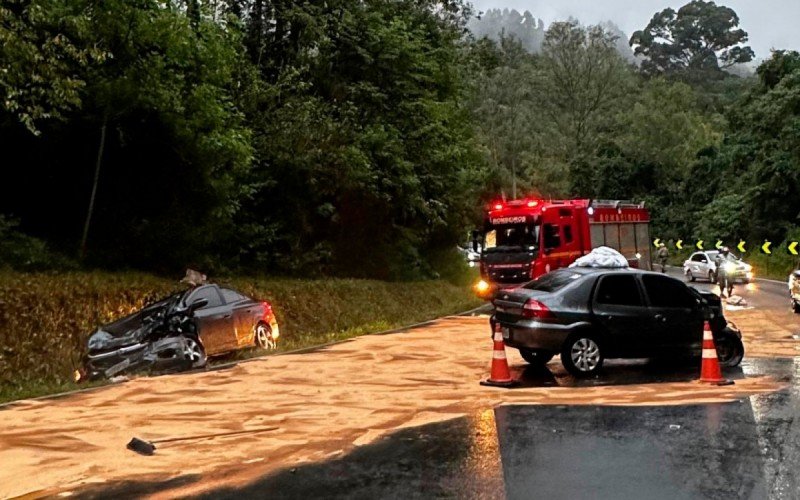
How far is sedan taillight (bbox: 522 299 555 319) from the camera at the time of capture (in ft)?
39.8

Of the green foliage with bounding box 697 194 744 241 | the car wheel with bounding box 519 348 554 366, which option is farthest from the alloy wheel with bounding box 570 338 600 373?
the green foliage with bounding box 697 194 744 241

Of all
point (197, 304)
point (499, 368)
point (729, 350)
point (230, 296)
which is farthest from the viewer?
point (230, 296)

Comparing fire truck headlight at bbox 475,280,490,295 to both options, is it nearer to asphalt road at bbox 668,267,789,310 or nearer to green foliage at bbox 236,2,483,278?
green foliage at bbox 236,2,483,278

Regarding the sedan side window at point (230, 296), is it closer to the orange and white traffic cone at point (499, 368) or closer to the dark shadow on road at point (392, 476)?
the orange and white traffic cone at point (499, 368)

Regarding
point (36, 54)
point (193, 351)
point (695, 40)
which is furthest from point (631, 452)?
point (695, 40)

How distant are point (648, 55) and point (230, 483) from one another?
406 ft

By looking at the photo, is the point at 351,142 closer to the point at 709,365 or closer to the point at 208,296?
the point at 208,296

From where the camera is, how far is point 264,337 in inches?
634

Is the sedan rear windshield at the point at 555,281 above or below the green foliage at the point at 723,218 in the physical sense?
above

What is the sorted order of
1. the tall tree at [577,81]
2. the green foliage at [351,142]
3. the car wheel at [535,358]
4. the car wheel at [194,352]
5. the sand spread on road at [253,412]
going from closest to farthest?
the sand spread on road at [253,412] < the car wheel at [535,358] < the car wheel at [194,352] < the green foliage at [351,142] < the tall tree at [577,81]

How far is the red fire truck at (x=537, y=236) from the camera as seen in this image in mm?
21984

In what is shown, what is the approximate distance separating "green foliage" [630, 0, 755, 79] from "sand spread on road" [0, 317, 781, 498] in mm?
109560

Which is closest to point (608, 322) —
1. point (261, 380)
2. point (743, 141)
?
point (261, 380)

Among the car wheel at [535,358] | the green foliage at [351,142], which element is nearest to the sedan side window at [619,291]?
the car wheel at [535,358]
